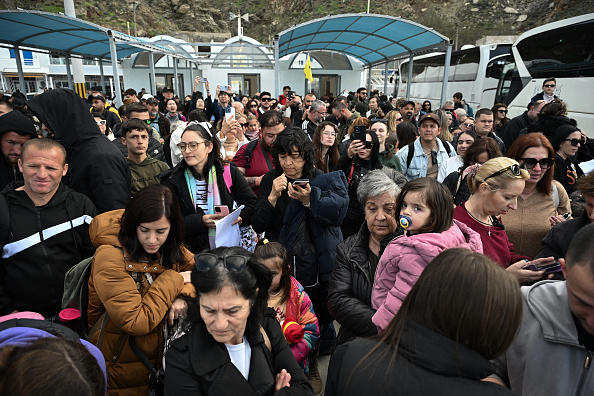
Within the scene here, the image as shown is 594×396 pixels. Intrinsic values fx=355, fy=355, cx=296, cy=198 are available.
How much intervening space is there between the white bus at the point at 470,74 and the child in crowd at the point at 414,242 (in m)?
15.0

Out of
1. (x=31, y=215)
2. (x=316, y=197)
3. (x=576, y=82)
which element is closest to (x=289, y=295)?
(x=316, y=197)

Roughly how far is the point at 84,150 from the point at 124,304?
5.34ft

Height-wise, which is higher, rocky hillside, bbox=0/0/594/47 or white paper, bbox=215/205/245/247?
rocky hillside, bbox=0/0/594/47

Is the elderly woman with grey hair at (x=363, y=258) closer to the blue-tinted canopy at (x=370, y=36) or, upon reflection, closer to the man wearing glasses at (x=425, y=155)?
the man wearing glasses at (x=425, y=155)

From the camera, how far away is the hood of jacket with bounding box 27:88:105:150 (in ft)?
9.60

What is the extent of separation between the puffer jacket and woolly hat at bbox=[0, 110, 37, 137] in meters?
1.51

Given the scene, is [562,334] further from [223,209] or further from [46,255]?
[46,255]

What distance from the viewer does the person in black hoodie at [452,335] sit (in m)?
1.08

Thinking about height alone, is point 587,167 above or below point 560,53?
below

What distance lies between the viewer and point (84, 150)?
2938 mm

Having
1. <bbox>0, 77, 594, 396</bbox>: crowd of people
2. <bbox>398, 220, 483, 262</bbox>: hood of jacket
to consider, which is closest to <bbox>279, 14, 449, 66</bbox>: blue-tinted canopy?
<bbox>0, 77, 594, 396</bbox>: crowd of people

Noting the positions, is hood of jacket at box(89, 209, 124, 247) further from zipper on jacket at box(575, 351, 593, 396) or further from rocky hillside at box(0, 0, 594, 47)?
rocky hillside at box(0, 0, 594, 47)

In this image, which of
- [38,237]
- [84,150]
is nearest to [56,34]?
[84,150]

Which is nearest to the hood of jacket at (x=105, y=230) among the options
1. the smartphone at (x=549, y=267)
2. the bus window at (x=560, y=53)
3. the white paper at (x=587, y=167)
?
the smartphone at (x=549, y=267)
